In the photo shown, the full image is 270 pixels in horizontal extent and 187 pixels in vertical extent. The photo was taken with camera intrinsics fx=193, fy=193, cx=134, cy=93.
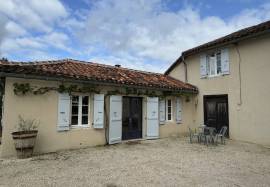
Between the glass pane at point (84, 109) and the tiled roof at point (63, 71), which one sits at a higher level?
the tiled roof at point (63, 71)

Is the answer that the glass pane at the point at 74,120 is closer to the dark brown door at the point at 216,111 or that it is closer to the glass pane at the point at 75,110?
the glass pane at the point at 75,110

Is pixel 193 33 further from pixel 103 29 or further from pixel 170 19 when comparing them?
pixel 103 29

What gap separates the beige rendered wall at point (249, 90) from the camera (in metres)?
8.97

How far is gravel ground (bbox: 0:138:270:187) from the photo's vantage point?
459cm

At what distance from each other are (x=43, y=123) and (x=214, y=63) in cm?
967

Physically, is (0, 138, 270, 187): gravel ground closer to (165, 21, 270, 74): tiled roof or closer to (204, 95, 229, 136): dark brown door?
(204, 95, 229, 136): dark brown door

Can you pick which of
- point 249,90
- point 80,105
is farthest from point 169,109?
point 80,105

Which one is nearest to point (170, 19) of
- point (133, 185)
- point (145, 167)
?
point (145, 167)

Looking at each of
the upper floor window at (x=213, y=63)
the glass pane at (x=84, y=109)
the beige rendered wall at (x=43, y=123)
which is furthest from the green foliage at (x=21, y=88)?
the upper floor window at (x=213, y=63)

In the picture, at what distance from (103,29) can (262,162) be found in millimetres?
13026

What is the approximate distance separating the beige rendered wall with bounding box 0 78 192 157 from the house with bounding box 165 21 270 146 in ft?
22.3

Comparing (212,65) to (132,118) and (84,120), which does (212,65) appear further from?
(84,120)

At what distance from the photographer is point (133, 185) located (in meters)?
4.36

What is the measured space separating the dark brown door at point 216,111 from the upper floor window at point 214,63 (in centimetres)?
140
